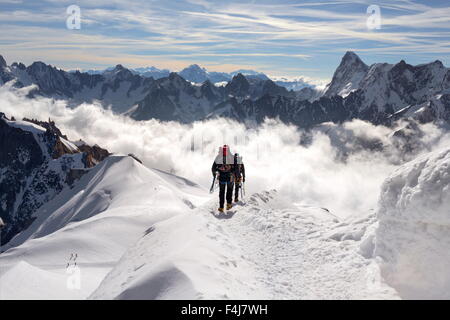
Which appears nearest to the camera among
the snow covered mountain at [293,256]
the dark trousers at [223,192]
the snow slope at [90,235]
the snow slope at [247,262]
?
the snow slope at [247,262]

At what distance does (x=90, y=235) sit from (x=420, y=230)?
121ft

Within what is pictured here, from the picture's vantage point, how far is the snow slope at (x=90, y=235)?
18.4 metres

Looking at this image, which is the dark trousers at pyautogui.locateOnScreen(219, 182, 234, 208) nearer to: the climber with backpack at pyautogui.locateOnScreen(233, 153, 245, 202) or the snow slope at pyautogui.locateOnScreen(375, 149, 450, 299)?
the climber with backpack at pyautogui.locateOnScreen(233, 153, 245, 202)

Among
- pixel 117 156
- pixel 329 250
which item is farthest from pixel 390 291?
pixel 117 156

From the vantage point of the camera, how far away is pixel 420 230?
12.1 metres

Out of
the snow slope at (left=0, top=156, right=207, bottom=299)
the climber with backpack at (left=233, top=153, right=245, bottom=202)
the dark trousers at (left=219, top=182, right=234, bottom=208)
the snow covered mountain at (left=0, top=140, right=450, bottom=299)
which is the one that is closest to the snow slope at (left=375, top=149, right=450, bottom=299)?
the snow covered mountain at (left=0, top=140, right=450, bottom=299)

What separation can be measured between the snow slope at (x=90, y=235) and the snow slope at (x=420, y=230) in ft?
46.2

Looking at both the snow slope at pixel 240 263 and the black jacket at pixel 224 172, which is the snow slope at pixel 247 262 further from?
the black jacket at pixel 224 172

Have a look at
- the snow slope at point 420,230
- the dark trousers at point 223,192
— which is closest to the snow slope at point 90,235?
the dark trousers at point 223,192

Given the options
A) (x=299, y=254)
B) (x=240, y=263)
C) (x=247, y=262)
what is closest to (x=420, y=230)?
(x=299, y=254)

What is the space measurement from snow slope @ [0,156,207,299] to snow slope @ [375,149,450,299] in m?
14.1

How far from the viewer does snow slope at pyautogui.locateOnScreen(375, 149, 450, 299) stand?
11.4 metres
